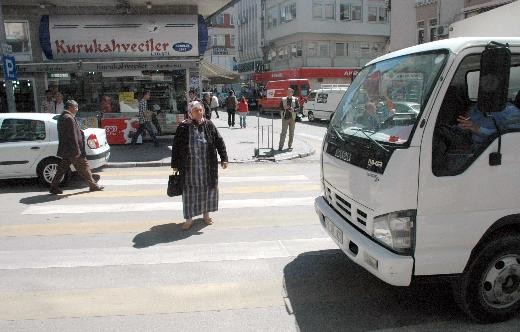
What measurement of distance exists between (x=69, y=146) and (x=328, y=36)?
43.0 metres

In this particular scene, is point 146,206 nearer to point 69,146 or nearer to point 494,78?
point 69,146

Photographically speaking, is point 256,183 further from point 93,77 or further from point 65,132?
point 93,77

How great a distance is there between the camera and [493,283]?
3.47m

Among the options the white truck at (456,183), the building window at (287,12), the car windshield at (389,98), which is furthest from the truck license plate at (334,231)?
the building window at (287,12)

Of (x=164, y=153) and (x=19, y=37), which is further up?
(x=19, y=37)

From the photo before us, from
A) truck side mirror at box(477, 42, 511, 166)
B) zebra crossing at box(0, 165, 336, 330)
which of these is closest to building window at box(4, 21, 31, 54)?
zebra crossing at box(0, 165, 336, 330)

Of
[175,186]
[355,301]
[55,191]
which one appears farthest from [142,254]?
[55,191]

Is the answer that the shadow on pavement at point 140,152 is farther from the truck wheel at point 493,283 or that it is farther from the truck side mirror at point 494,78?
the truck side mirror at point 494,78

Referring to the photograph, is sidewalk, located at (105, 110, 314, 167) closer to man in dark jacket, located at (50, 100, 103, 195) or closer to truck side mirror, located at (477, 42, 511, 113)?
man in dark jacket, located at (50, 100, 103, 195)

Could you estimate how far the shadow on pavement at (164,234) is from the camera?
566 centimetres

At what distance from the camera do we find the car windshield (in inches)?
134

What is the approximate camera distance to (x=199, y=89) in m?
16.3

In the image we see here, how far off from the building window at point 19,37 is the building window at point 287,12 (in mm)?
35705

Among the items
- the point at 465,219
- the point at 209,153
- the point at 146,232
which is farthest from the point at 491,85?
the point at 146,232
